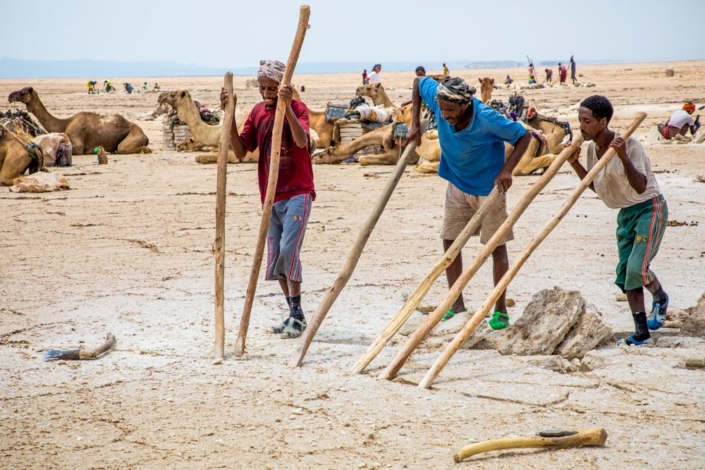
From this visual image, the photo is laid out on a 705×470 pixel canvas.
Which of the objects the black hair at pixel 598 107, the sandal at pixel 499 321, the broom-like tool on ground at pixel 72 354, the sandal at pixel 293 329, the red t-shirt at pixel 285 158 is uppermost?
the black hair at pixel 598 107

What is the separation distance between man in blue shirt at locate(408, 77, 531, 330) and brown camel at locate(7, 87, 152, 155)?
39.6 ft

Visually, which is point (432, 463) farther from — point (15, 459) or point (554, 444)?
point (15, 459)

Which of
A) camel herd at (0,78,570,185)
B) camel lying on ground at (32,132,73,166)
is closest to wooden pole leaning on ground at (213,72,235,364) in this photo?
camel herd at (0,78,570,185)

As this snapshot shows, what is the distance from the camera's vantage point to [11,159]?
12438 millimetres

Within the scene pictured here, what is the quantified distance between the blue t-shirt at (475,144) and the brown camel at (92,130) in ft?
40.0

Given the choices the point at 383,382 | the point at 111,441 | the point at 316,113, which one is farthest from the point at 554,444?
the point at 316,113

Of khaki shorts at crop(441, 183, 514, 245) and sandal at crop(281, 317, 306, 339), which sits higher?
khaki shorts at crop(441, 183, 514, 245)

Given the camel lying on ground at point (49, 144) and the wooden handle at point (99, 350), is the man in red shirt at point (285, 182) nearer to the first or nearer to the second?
the wooden handle at point (99, 350)

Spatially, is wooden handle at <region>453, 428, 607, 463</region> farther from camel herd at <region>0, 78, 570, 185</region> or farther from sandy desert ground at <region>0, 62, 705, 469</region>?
camel herd at <region>0, 78, 570, 185</region>

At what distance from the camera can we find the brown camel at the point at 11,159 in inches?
489

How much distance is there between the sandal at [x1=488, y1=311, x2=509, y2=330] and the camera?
5.29 meters

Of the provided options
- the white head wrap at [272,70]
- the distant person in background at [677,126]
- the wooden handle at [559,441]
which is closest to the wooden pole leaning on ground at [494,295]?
the wooden handle at [559,441]

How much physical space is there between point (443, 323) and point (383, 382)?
3.53 ft

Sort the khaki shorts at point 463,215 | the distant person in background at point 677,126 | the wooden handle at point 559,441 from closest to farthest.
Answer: the wooden handle at point 559,441
the khaki shorts at point 463,215
the distant person in background at point 677,126
